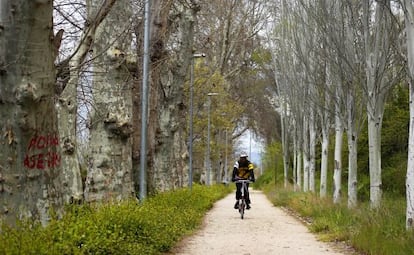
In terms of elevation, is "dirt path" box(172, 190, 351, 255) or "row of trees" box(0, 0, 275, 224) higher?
"row of trees" box(0, 0, 275, 224)

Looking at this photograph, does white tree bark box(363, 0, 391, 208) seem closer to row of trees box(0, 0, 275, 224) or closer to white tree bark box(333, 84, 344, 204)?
white tree bark box(333, 84, 344, 204)

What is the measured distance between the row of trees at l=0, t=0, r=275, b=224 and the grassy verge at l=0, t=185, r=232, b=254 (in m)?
0.35

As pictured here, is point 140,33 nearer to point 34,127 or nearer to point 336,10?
point 336,10

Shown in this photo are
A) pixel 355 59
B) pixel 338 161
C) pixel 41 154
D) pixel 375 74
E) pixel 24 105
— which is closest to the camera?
pixel 24 105

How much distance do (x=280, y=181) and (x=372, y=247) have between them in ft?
141

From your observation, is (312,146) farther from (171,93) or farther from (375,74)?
(375,74)

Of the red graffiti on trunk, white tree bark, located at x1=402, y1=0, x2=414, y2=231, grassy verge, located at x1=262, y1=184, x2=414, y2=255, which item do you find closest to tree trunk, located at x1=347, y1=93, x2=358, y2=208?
grassy verge, located at x1=262, y1=184, x2=414, y2=255

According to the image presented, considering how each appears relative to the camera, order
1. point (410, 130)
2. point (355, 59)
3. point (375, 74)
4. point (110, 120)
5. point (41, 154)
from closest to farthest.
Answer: point (41, 154) → point (410, 130) → point (110, 120) → point (375, 74) → point (355, 59)

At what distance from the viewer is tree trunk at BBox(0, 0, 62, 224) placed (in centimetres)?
561

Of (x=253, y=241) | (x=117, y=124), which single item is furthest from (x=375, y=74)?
(x=117, y=124)

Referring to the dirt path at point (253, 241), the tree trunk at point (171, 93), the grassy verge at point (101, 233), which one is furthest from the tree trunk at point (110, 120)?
the tree trunk at point (171, 93)

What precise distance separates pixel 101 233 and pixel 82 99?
5211mm

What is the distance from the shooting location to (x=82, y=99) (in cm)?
1200

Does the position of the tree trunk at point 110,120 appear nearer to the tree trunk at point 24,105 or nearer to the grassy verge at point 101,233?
the grassy verge at point 101,233
